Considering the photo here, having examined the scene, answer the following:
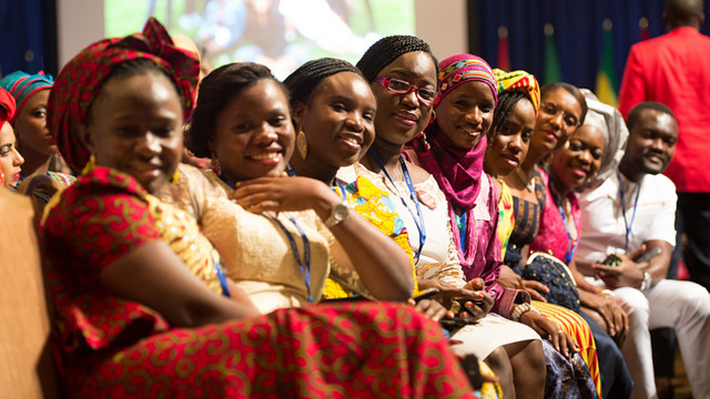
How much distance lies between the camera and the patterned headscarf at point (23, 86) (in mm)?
3732

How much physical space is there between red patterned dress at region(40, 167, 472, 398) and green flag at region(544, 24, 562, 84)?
24.0 feet

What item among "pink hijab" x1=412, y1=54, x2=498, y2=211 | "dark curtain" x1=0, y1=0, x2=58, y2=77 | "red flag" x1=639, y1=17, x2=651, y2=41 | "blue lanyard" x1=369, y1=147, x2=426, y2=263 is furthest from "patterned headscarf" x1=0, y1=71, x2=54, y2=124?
"red flag" x1=639, y1=17, x2=651, y2=41

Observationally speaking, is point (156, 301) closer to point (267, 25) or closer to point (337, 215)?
point (337, 215)

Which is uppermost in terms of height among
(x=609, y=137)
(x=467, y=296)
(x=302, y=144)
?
(x=302, y=144)

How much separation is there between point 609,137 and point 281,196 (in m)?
3.29

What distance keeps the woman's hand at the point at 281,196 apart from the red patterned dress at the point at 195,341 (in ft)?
1.13

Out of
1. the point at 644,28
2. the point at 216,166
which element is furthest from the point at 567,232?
the point at 644,28

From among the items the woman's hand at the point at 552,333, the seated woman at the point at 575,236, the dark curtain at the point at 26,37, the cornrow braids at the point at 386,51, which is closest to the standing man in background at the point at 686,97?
the seated woman at the point at 575,236

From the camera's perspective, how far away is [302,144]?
9.25 ft

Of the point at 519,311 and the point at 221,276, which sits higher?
the point at 221,276

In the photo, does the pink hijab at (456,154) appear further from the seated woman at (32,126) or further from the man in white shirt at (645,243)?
the seated woman at (32,126)

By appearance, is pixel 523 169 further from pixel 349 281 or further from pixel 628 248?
pixel 349 281

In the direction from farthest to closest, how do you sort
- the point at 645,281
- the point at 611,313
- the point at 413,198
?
1. the point at 645,281
2. the point at 611,313
3. the point at 413,198

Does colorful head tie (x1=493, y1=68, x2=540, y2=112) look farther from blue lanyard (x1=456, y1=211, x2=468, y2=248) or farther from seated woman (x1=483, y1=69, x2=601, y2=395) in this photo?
blue lanyard (x1=456, y1=211, x2=468, y2=248)
